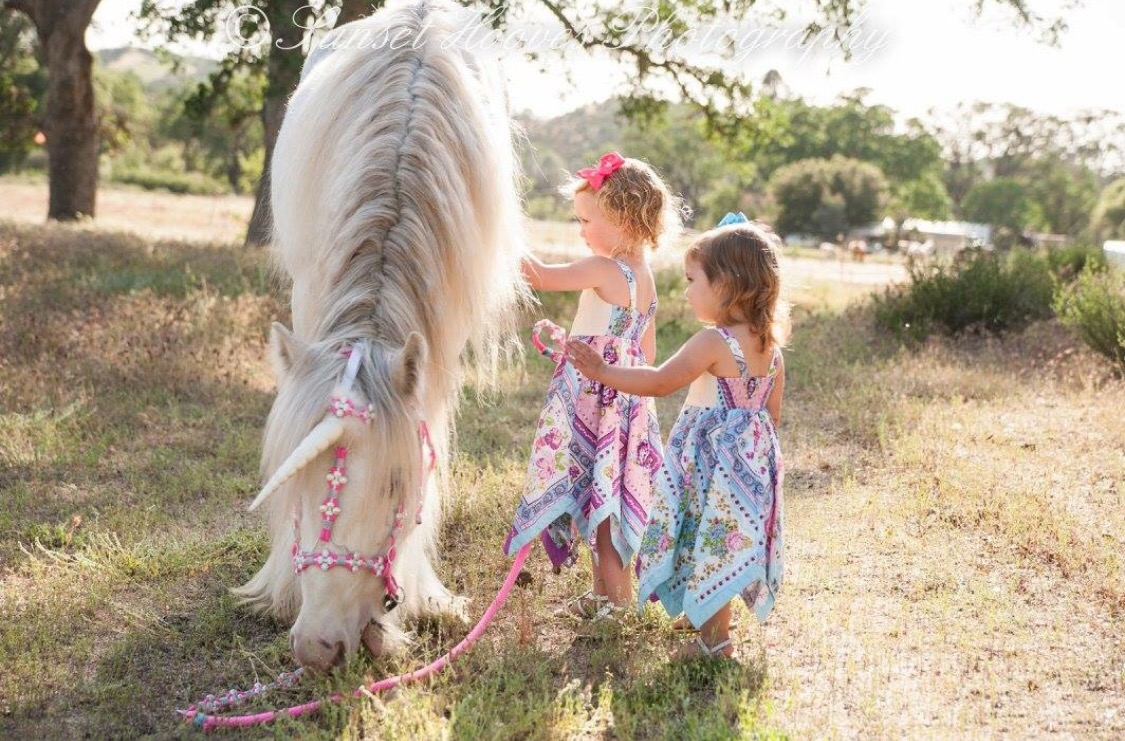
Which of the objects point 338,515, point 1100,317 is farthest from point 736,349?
point 1100,317

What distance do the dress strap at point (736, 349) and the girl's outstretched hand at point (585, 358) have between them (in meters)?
0.39

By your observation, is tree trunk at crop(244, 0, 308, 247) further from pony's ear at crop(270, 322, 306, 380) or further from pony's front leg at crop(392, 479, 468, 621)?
pony's ear at crop(270, 322, 306, 380)

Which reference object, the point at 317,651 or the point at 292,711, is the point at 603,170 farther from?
the point at 292,711

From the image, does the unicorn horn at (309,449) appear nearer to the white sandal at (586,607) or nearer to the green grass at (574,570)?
the green grass at (574,570)

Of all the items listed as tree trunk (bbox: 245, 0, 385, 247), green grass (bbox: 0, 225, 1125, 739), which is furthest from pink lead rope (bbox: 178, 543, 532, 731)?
tree trunk (bbox: 245, 0, 385, 247)

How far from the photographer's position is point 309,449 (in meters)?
2.38

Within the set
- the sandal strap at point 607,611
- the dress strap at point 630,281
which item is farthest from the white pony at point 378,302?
the sandal strap at point 607,611

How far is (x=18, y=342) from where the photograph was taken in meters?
6.75

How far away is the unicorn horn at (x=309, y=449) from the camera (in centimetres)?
233

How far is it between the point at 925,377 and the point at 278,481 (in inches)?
224

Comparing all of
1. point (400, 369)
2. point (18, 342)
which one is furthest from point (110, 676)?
point (18, 342)

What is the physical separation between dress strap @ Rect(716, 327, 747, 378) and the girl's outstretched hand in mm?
391

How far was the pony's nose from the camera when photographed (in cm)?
251

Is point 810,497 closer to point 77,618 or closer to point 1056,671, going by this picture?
point 1056,671
